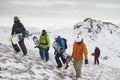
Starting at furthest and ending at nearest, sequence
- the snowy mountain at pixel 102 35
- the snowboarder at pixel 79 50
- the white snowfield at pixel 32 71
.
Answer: the snowy mountain at pixel 102 35 → the snowboarder at pixel 79 50 → the white snowfield at pixel 32 71

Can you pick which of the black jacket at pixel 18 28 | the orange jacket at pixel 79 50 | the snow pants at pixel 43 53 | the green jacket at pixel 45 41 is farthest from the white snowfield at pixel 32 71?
the black jacket at pixel 18 28

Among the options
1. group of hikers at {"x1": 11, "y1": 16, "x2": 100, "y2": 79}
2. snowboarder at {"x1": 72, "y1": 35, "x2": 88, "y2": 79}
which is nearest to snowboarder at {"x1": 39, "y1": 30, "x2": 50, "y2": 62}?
group of hikers at {"x1": 11, "y1": 16, "x2": 100, "y2": 79}

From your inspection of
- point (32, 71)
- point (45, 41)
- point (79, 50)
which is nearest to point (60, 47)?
point (45, 41)

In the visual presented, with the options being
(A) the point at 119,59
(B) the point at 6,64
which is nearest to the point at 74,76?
(B) the point at 6,64

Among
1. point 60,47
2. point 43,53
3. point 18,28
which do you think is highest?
point 18,28

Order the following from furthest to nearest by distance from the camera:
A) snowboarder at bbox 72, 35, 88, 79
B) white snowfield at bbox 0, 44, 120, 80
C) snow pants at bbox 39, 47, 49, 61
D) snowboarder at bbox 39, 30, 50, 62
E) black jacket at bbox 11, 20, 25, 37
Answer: snow pants at bbox 39, 47, 49, 61 < snowboarder at bbox 39, 30, 50, 62 < black jacket at bbox 11, 20, 25, 37 < snowboarder at bbox 72, 35, 88, 79 < white snowfield at bbox 0, 44, 120, 80

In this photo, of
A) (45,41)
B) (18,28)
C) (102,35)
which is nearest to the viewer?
(18,28)

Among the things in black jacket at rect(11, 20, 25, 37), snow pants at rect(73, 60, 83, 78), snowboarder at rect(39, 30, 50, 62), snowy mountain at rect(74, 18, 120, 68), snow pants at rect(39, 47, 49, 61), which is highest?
black jacket at rect(11, 20, 25, 37)

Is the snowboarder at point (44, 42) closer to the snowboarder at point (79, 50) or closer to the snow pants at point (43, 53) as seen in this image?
the snow pants at point (43, 53)

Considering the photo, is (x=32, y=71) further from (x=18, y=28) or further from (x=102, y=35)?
(x=102, y=35)

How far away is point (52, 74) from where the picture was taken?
21.2 m

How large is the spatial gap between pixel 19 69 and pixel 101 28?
7031cm

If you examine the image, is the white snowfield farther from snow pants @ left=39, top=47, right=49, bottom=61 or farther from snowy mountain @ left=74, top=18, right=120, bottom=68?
snowy mountain @ left=74, top=18, right=120, bottom=68

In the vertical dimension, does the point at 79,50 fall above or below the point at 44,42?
below
